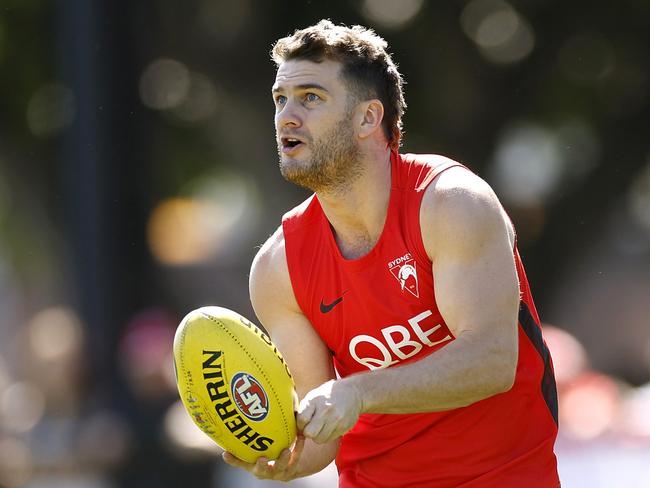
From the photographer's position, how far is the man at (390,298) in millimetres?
4055

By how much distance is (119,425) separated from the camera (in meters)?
8.28

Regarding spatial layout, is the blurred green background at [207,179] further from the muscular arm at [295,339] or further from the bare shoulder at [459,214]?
the bare shoulder at [459,214]

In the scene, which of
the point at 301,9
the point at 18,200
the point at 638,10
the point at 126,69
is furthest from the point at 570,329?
the point at 18,200

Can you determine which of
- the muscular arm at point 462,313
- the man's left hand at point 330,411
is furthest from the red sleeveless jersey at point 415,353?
the man's left hand at point 330,411

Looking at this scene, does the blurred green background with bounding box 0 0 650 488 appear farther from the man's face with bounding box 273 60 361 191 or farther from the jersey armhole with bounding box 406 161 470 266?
the jersey armhole with bounding box 406 161 470 266

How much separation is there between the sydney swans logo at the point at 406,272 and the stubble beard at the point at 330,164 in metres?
0.38

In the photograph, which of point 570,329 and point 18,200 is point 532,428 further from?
point 18,200

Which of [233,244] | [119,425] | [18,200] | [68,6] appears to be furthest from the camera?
[18,200]

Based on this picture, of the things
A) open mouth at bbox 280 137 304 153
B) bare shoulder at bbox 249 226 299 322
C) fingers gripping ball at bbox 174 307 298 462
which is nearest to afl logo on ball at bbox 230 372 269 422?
fingers gripping ball at bbox 174 307 298 462

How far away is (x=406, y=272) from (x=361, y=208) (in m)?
0.34

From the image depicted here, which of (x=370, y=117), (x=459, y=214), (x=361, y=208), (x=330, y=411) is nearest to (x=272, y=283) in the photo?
(x=361, y=208)

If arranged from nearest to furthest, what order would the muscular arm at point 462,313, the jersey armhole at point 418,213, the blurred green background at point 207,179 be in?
the muscular arm at point 462,313
the jersey armhole at point 418,213
the blurred green background at point 207,179

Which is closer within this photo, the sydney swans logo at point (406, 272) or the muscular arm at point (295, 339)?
the sydney swans logo at point (406, 272)

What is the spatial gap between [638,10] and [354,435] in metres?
6.16
